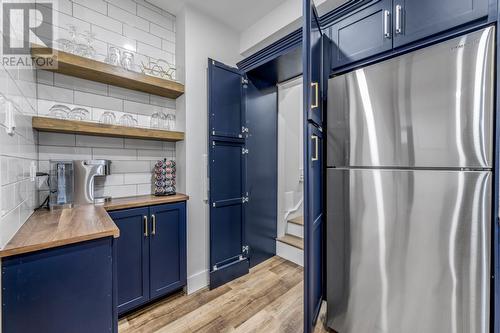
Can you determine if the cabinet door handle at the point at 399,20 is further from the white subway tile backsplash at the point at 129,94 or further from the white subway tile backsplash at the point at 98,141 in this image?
the white subway tile backsplash at the point at 98,141

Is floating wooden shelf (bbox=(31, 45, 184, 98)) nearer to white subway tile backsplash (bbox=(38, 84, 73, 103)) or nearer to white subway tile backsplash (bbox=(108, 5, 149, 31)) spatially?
white subway tile backsplash (bbox=(38, 84, 73, 103))

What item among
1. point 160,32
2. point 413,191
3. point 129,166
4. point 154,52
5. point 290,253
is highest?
point 160,32

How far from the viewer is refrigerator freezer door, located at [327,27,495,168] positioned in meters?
1.06

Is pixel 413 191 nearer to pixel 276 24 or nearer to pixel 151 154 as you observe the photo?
pixel 276 24

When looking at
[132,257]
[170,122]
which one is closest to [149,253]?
[132,257]

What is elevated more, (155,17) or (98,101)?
(155,17)

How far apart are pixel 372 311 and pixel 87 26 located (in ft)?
10.3

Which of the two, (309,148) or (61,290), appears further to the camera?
(309,148)

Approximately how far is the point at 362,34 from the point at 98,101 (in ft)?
7.36

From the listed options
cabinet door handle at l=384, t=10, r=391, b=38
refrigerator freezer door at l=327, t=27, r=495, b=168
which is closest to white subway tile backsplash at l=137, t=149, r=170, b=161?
refrigerator freezer door at l=327, t=27, r=495, b=168

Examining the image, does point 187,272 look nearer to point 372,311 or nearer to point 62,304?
point 62,304

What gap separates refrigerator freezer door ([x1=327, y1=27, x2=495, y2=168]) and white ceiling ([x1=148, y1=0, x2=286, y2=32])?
125cm

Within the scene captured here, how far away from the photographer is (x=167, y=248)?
1.97 meters

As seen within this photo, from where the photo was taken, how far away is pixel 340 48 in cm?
165
